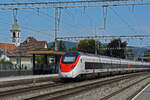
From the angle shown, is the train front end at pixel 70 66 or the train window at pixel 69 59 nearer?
the train front end at pixel 70 66

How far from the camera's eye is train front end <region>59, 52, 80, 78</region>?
2714 cm

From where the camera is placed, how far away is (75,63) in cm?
2748

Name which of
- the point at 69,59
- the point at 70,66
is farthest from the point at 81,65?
the point at 70,66

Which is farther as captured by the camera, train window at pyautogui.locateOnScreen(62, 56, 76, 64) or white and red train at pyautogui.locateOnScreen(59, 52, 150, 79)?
train window at pyautogui.locateOnScreen(62, 56, 76, 64)

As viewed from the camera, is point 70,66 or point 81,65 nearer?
point 70,66

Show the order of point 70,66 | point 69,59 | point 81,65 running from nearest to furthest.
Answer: point 70,66
point 69,59
point 81,65

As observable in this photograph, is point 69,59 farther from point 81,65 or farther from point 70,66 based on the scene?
point 81,65

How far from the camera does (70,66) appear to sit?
2731 centimetres

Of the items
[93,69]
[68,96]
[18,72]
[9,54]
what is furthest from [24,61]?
[68,96]

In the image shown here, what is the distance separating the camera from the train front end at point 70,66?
89.0 feet

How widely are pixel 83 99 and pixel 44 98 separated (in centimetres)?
200

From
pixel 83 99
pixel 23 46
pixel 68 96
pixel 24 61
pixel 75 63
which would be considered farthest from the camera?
pixel 23 46

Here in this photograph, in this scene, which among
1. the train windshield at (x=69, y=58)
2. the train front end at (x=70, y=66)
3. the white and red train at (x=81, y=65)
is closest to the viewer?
the train front end at (x=70, y=66)

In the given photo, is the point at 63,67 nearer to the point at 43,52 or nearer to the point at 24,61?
the point at 43,52
